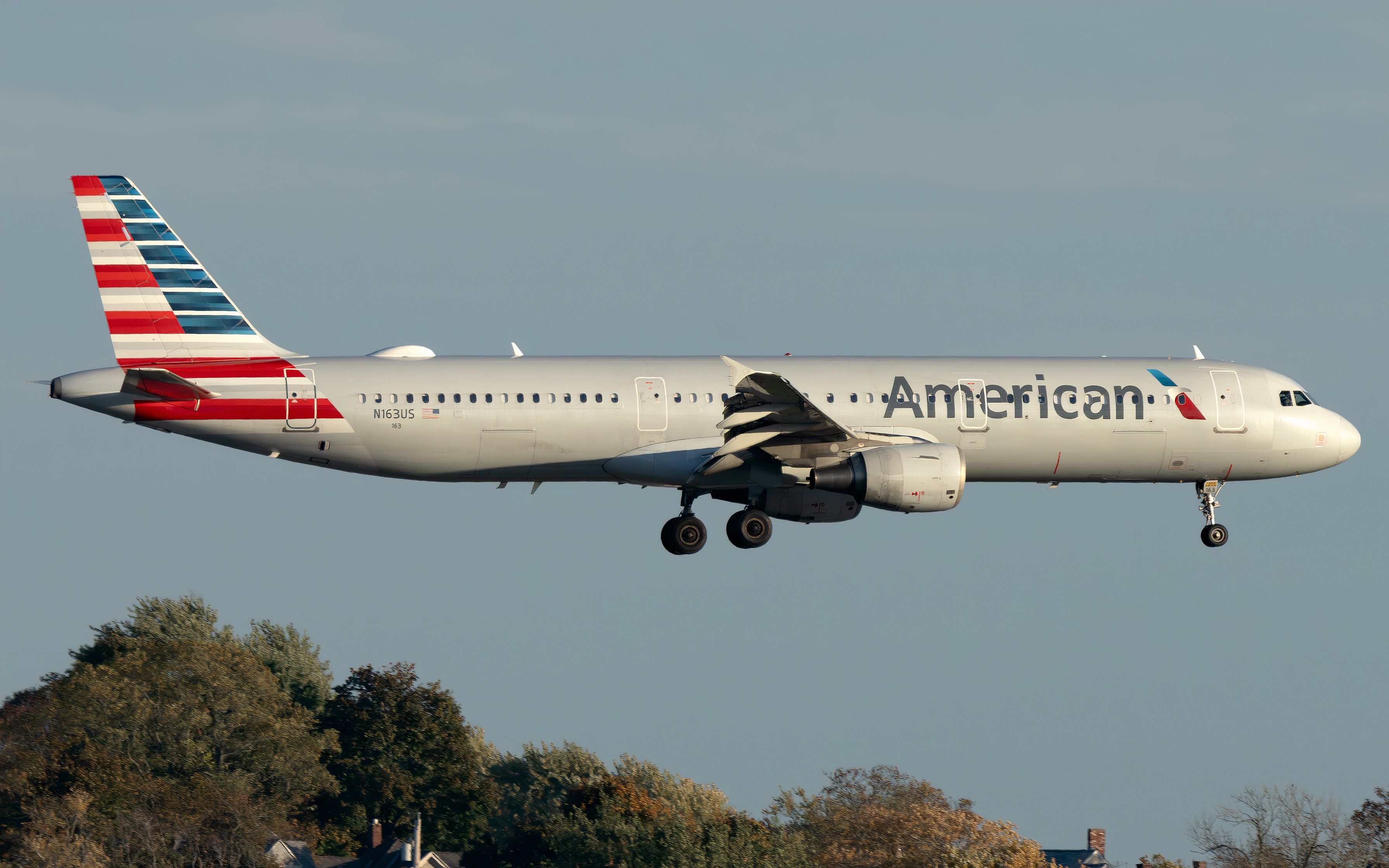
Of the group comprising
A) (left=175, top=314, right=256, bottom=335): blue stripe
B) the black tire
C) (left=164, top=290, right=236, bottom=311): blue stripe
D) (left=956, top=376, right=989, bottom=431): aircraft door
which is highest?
(left=164, top=290, right=236, bottom=311): blue stripe

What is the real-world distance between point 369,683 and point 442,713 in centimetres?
465

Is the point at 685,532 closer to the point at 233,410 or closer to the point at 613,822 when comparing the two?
the point at 233,410

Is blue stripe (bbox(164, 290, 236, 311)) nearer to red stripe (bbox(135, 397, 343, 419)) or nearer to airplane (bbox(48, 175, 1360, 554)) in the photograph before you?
airplane (bbox(48, 175, 1360, 554))

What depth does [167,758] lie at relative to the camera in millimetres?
98625

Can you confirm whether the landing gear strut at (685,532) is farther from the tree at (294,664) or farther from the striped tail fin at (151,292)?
the tree at (294,664)

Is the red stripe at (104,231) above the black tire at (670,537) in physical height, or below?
above

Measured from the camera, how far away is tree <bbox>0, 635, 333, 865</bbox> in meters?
85.9

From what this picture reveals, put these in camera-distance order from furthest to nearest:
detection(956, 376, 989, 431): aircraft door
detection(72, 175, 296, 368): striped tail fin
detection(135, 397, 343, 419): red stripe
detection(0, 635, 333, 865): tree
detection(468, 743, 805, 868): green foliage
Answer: detection(0, 635, 333, 865): tree < detection(468, 743, 805, 868): green foliage < detection(956, 376, 989, 431): aircraft door < detection(72, 175, 296, 368): striped tail fin < detection(135, 397, 343, 419): red stripe

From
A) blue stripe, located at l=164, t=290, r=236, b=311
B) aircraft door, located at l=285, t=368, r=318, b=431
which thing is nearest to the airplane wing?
aircraft door, located at l=285, t=368, r=318, b=431

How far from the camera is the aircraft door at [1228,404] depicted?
62.0 metres

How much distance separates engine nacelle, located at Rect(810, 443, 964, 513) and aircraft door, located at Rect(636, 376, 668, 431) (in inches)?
177

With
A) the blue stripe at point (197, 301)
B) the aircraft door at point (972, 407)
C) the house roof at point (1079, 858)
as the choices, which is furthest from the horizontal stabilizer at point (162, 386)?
the house roof at point (1079, 858)

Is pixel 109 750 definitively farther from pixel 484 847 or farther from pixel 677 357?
pixel 677 357

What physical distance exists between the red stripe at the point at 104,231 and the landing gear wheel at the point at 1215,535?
31984mm
